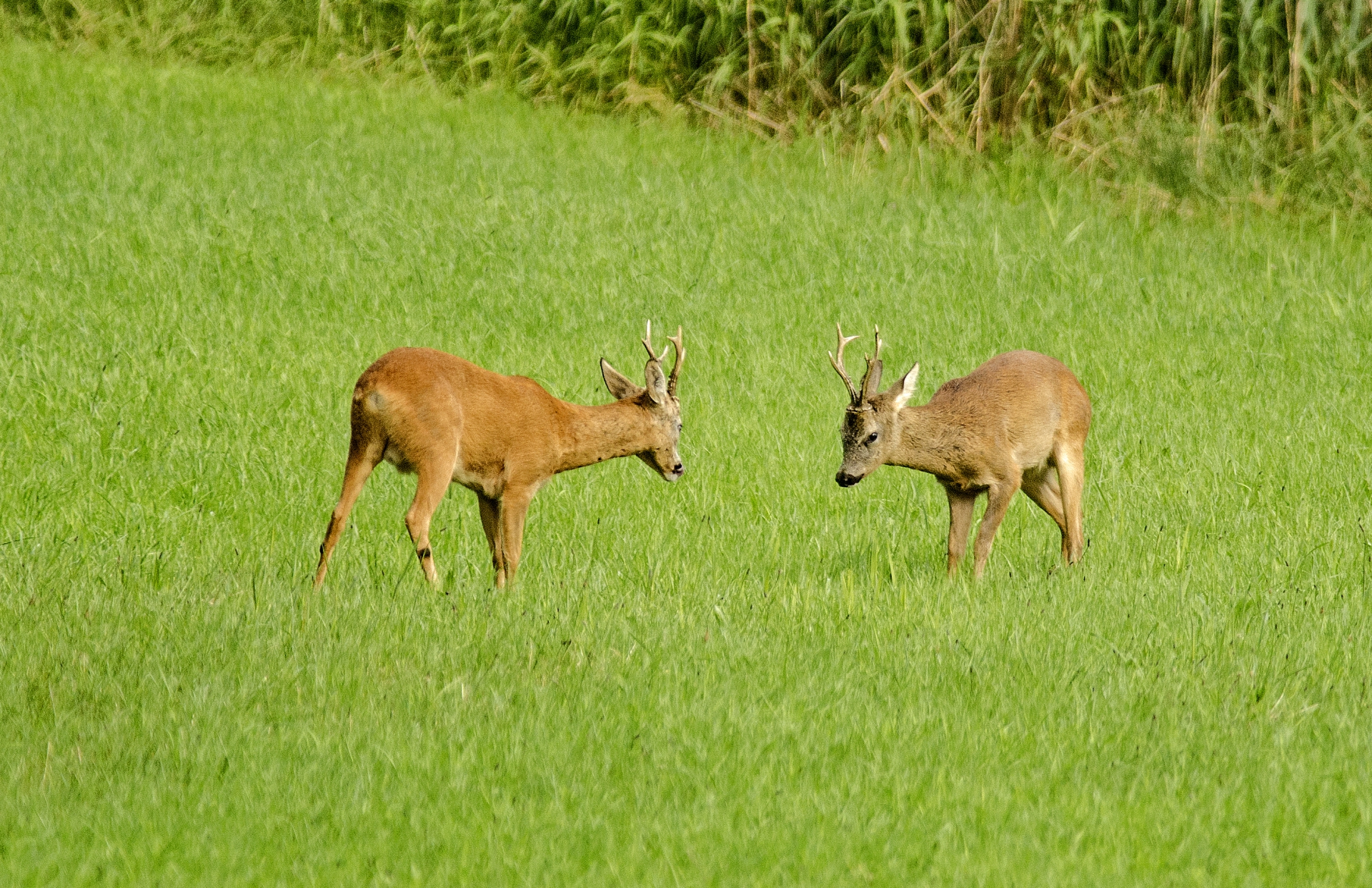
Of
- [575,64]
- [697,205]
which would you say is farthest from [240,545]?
[575,64]

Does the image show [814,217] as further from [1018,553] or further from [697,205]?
[1018,553]

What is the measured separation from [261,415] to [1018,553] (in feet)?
14.0

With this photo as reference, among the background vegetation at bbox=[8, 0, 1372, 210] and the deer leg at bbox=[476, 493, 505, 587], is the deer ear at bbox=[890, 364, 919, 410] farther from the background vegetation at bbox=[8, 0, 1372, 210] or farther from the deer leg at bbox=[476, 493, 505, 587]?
the background vegetation at bbox=[8, 0, 1372, 210]

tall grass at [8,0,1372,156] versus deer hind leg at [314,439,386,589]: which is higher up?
tall grass at [8,0,1372,156]

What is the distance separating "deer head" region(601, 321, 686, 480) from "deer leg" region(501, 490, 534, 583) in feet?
2.31

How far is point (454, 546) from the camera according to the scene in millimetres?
8273


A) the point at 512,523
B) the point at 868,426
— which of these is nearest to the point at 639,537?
the point at 512,523

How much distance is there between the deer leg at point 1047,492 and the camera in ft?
28.3

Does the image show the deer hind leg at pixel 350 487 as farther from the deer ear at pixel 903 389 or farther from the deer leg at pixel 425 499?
the deer ear at pixel 903 389

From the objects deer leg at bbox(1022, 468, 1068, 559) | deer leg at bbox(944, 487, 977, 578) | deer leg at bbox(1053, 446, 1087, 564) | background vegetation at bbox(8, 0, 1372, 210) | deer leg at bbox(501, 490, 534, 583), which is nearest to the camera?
deer leg at bbox(501, 490, 534, 583)

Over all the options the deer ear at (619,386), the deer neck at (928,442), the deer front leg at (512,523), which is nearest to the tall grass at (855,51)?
the deer neck at (928,442)

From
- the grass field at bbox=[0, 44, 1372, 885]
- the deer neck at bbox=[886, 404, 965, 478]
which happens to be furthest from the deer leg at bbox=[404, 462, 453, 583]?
the deer neck at bbox=[886, 404, 965, 478]

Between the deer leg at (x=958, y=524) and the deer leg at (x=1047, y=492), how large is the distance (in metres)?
0.65

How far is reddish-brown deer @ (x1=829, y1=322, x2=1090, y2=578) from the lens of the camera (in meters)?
7.65
